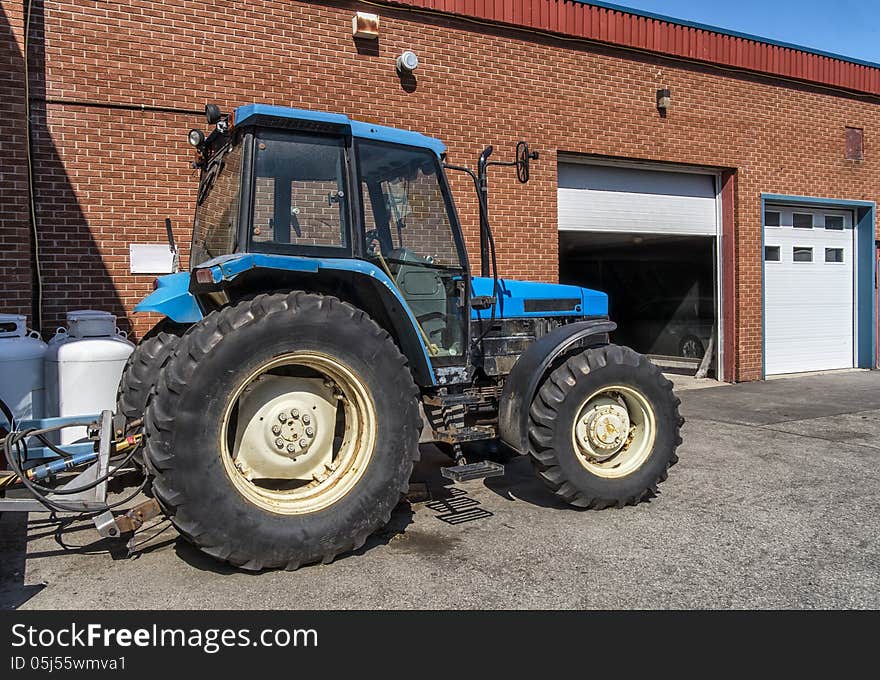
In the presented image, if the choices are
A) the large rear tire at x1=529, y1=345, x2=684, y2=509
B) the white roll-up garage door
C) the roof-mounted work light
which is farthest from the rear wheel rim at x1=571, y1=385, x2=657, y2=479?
the white roll-up garage door

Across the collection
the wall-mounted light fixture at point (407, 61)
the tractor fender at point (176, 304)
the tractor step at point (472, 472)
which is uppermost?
the wall-mounted light fixture at point (407, 61)

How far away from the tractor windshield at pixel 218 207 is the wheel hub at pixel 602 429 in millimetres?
2615

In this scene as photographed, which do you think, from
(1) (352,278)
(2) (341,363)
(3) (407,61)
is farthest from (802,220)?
(2) (341,363)

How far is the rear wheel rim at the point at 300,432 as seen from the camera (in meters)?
3.86

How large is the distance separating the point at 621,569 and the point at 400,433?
4.63 ft

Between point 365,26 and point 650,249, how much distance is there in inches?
347

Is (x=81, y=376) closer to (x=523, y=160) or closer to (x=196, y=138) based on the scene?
(x=196, y=138)

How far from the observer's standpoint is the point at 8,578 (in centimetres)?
383

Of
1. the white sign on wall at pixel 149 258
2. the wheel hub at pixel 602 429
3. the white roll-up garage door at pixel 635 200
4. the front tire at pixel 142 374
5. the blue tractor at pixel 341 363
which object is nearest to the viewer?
the blue tractor at pixel 341 363

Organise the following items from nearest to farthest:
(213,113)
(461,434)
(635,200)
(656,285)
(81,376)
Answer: (213,113) → (461,434) → (81,376) → (635,200) → (656,285)

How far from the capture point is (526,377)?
15.5ft

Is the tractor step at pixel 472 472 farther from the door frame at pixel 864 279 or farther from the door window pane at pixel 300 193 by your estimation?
the door frame at pixel 864 279

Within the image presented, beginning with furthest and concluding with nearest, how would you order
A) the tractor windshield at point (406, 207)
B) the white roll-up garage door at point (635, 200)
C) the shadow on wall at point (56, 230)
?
the white roll-up garage door at point (635, 200), the shadow on wall at point (56, 230), the tractor windshield at point (406, 207)

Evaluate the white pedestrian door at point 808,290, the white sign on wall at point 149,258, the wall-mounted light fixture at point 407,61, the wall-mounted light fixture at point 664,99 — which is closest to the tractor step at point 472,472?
the white sign on wall at point 149,258
